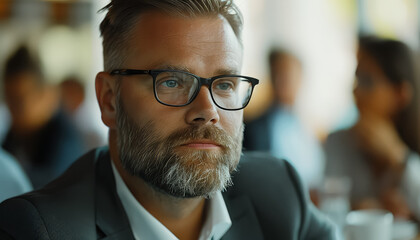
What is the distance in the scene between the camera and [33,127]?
237 centimetres

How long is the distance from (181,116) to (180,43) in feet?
0.36

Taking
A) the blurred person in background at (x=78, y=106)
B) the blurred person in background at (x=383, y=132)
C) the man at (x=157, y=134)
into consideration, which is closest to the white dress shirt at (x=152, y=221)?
the man at (x=157, y=134)

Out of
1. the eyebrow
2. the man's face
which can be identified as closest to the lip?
the man's face

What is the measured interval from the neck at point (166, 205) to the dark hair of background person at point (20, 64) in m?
1.53

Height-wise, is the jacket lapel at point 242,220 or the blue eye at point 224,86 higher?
the blue eye at point 224,86

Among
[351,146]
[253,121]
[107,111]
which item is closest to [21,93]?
[253,121]

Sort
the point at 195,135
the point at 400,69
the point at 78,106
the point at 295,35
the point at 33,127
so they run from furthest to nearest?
the point at 295,35
the point at 78,106
the point at 33,127
the point at 400,69
the point at 195,135

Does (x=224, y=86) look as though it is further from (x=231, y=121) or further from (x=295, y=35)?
(x=295, y=35)

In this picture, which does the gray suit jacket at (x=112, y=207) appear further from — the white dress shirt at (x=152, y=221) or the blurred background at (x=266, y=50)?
the blurred background at (x=266, y=50)

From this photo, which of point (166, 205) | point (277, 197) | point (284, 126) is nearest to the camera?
point (166, 205)

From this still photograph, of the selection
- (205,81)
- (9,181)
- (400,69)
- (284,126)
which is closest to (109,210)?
(205,81)

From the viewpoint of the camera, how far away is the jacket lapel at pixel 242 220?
3.08ft

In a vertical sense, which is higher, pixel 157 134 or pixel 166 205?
pixel 157 134

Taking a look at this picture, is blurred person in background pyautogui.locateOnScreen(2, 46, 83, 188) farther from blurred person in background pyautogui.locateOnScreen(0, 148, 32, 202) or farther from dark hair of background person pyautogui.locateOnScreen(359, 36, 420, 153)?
dark hair of background person pyautogui.locateOnScreen(359, 36, 420, 153)
